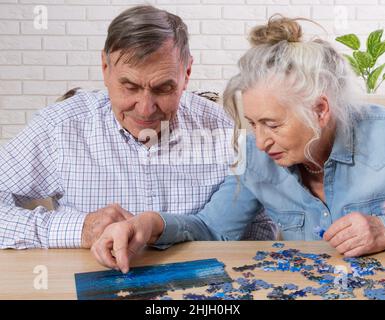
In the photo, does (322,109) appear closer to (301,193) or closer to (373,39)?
(301,193)

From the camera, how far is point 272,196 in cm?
177

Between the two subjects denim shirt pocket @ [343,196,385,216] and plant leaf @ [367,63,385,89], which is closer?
denim shirt pocket @ [343,196,385,216]

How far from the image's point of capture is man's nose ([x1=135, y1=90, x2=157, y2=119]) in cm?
194

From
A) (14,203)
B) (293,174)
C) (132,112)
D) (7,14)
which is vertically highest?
(7,14)

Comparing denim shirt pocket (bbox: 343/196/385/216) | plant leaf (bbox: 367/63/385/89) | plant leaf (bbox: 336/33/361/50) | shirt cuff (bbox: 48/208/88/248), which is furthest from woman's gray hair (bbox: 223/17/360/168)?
plant leaf (bbox: 367/63/385/89)

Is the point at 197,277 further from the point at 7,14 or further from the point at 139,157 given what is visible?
the point at 7,14

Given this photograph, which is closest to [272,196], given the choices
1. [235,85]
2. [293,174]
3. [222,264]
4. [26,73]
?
[293,174]

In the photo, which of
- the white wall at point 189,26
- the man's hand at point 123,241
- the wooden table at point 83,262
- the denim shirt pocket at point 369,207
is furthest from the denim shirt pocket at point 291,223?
the white wall at point 189,26

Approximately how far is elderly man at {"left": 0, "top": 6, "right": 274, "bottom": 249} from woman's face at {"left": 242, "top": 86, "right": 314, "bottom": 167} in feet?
1.40

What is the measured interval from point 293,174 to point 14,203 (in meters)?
0.95

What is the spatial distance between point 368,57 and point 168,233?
186 cm

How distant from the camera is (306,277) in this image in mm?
1228

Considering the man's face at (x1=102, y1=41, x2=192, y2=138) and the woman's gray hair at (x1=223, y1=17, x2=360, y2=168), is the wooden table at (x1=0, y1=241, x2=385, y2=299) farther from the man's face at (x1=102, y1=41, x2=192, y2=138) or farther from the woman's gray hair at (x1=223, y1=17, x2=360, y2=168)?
the man's face at (x1=102, y1=41, x2=192, y2=138)

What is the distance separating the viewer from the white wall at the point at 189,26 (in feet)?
9.86
